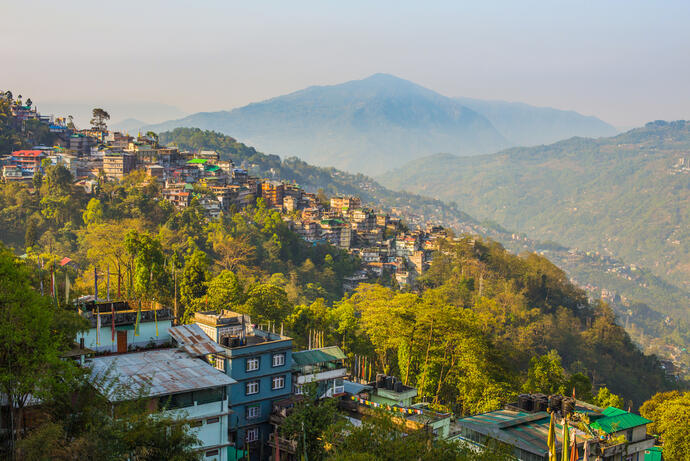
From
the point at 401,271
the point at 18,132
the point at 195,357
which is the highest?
the point at 18,132

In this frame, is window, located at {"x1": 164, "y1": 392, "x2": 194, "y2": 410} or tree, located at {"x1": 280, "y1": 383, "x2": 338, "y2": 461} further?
tree, located at {"x1": 280, "y1": 383, "x2": 338, "y2": 461}

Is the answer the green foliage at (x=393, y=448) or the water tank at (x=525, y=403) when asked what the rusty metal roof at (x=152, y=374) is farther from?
the water tank at (x=525, y=403)

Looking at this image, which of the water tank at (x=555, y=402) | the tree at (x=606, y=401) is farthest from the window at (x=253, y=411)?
the tree at (x=606, y=401)

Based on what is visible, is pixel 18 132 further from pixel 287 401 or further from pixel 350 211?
pixel 287 401

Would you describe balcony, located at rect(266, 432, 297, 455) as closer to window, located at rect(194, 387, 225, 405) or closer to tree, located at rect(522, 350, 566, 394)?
window, located at rect(194, 387, 225, 405)

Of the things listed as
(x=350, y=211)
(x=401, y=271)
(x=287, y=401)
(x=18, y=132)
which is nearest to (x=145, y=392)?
(x=287, y=401)

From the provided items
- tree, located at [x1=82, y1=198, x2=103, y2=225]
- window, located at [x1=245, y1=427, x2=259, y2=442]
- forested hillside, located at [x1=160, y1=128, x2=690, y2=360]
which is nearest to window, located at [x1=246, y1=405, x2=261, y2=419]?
window, located at [x1=245, y1=427, x2=259, y2=442]

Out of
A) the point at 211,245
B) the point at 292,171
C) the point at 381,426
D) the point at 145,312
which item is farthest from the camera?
the point at 292,171
